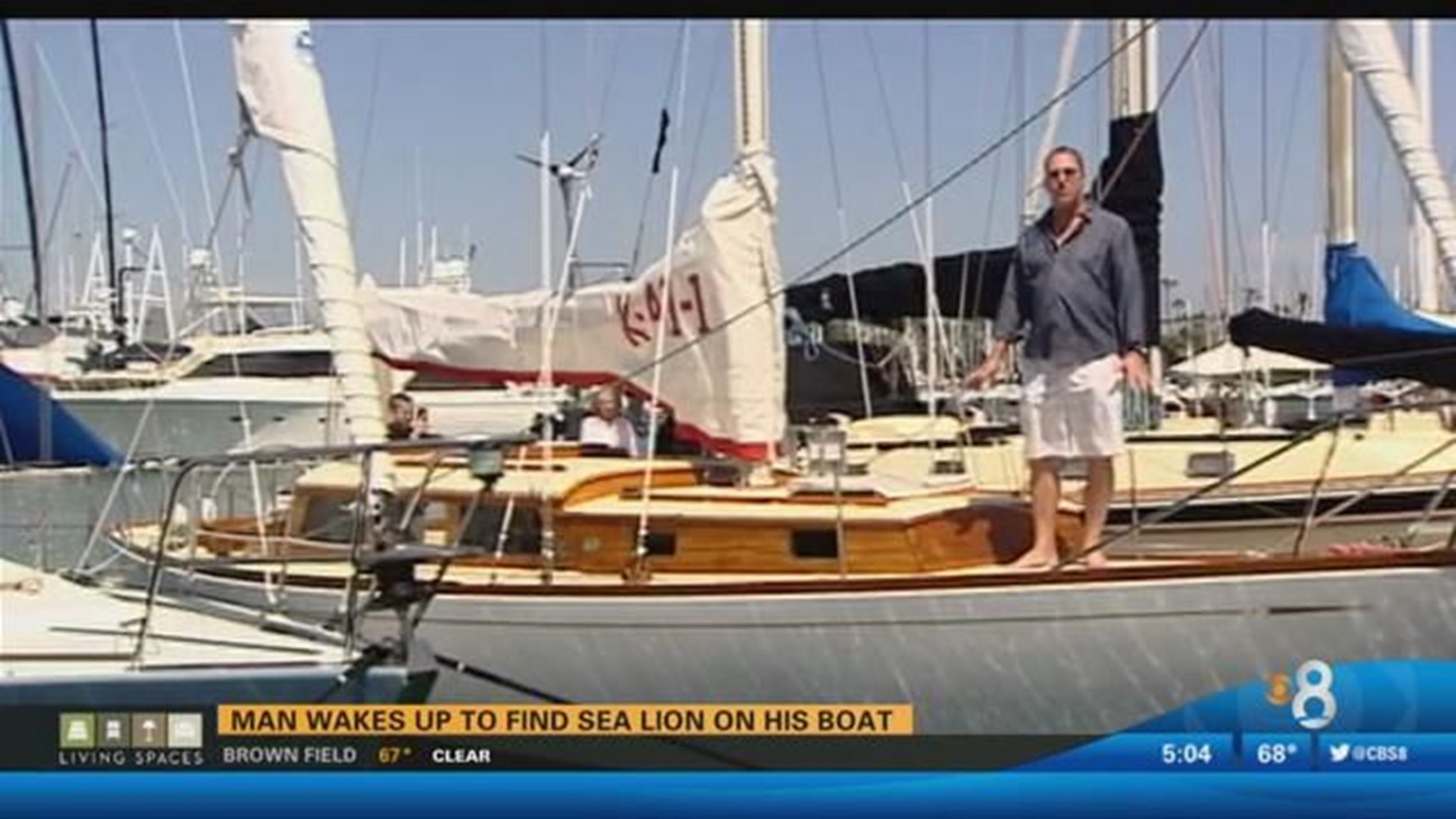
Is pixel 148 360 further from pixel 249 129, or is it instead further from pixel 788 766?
pixel 788 766

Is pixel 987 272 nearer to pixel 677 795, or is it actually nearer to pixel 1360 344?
pixel 1360 344

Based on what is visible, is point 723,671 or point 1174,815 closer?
point 1174,815

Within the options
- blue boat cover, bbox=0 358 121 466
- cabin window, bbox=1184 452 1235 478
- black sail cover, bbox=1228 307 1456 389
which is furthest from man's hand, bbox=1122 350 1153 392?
blue boat cover, bbox=0 358 121 466

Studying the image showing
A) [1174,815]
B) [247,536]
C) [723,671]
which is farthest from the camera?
[247,536]

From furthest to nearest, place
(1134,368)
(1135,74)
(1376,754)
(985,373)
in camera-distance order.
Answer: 1. (985,373)
2. (1134,368)
3. (1135,74)
4. (1376,754)

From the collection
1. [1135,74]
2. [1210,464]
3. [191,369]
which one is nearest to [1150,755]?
[1210,464]

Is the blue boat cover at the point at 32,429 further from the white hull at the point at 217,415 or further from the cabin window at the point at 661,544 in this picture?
the cabin window at the point at 661,544

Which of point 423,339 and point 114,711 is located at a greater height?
point 423,339

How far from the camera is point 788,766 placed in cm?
236

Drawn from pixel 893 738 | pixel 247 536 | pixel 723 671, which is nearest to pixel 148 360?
pixel 247 536

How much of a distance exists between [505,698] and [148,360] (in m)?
0.71

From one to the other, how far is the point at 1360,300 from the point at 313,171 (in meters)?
1.40

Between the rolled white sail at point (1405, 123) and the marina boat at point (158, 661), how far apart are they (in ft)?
4.62

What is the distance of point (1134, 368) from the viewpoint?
8.41 feet
